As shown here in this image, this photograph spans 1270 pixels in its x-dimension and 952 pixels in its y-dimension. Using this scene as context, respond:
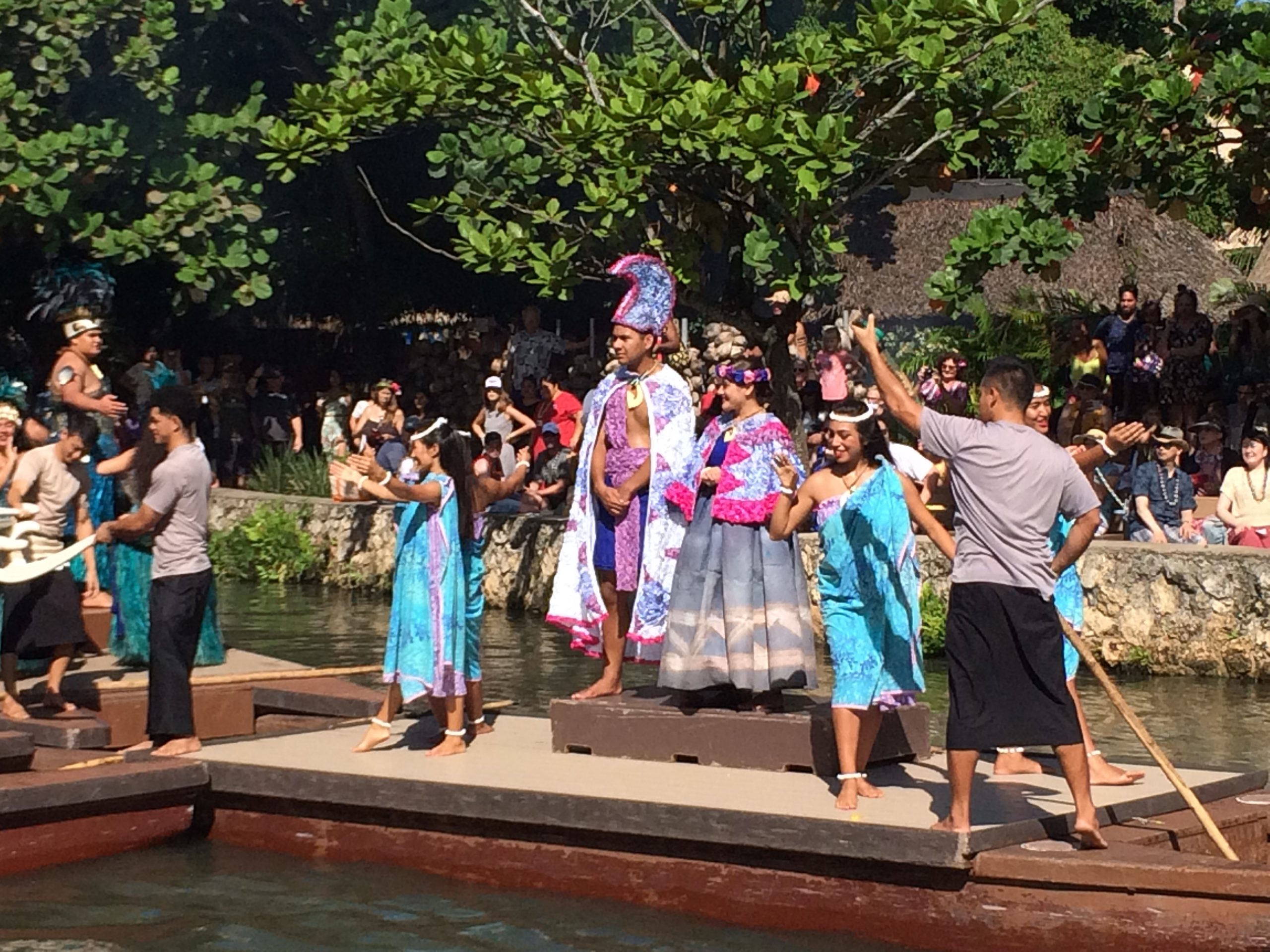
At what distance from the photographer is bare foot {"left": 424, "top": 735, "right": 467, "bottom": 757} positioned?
10008mm

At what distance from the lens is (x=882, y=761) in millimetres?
9586

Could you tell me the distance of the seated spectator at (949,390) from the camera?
19.0m

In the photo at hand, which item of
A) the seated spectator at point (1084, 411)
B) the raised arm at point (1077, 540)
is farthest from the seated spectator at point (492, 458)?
the raised arm at point (1077, 540)

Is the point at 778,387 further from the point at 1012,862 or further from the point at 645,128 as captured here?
the point at 1012,862

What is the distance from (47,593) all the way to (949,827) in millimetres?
5126

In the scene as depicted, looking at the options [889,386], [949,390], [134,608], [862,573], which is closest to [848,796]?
[862,573]

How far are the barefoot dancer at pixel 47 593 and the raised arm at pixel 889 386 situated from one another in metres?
4.72

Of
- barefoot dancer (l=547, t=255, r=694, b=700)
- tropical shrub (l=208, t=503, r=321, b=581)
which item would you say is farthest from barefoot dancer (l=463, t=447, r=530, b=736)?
tropical shrub (l=208, t=503, r=321, b=581)

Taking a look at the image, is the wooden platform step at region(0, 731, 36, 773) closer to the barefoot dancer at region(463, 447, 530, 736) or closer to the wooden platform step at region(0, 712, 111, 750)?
the wooden platform step at region(0, 712, 111, 750)

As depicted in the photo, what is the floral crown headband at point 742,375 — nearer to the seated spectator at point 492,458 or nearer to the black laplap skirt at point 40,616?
the black laplap skirt at point 40,616

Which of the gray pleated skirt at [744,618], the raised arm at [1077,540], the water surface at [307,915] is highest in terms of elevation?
the raised arm at [1077,540]

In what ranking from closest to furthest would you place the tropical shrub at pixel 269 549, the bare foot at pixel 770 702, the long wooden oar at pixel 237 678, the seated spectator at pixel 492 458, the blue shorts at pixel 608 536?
1. the bare foot at pixel 770 702
2. the blue shorts at pixel 608 536
3. the long wooden oar at pixel 237 678
4. the seated spectator at pixel 492 458
5. the tropical shrub at pixel 269 549

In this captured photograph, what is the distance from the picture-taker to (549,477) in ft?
66.4

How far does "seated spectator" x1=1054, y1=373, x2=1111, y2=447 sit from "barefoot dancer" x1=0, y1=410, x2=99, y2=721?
7296 mm
